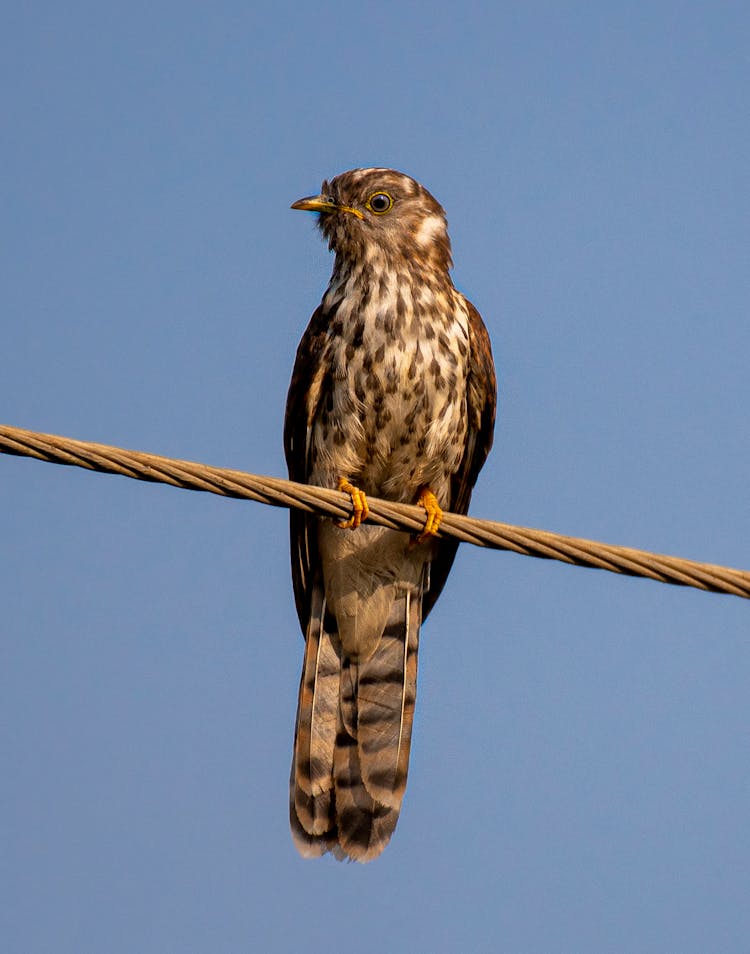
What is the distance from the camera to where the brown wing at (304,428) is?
605cm

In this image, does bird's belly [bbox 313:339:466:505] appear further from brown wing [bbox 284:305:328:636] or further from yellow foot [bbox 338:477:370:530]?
yellow foot [bbox 338:477:370:530]

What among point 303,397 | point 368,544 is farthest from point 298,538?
point 303,397

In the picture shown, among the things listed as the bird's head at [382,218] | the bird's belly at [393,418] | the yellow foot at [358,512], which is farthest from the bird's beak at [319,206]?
the yellow foot at [358,512]

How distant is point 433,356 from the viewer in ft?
19.5

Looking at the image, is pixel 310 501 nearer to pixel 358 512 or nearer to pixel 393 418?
pixel 358 512

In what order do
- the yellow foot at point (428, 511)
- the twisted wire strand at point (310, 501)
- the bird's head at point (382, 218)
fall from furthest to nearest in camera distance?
the bird's head at point (382, 218)
the yellow foot at point (428, 511)
the twisted wire strand at point (310, 501)

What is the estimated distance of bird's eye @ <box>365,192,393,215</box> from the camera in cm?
655

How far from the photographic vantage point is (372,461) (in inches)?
239

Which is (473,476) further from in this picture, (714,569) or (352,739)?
(714,569)

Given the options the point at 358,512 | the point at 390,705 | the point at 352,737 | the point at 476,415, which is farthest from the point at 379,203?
the point at 352,737

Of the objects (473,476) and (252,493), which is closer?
(252,493)

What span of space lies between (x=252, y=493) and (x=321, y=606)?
8.86 ft

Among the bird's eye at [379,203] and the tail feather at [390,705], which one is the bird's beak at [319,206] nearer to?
the bird's eye at [379,203]

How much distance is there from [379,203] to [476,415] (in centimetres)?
119
